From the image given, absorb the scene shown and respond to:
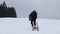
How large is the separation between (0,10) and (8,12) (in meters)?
1.48

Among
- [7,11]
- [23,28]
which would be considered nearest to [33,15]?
[23,28]

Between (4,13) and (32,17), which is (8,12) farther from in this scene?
(32,17)

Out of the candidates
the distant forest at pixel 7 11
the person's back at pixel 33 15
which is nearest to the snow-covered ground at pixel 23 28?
the person's back at pixel 33 15

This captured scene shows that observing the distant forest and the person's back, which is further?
the distant forest

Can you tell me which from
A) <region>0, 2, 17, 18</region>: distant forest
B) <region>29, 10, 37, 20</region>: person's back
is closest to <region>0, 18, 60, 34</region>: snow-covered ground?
<region>29, 10, 37, 20</region>: person's back

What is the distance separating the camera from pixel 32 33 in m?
9.80

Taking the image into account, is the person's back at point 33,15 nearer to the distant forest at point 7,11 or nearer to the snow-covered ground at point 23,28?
the snow-covered ground at point 23,28

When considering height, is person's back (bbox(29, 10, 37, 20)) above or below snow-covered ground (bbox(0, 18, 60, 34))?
above

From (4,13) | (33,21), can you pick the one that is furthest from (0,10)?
(33,21)

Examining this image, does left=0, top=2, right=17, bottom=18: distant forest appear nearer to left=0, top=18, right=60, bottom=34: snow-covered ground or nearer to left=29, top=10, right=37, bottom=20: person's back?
left=0, top=18, right=60, bottom=34: snow-covered ground

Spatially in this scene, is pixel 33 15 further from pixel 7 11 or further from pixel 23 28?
pixel 7 11

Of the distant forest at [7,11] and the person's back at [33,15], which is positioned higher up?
the person's back at [33,15]

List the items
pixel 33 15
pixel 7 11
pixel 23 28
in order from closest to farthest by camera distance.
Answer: pixel 33 15, pixel 23 28, pixel 7 11

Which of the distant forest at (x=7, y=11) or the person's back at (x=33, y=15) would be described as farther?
the distant forest at (x=7, y=11)
